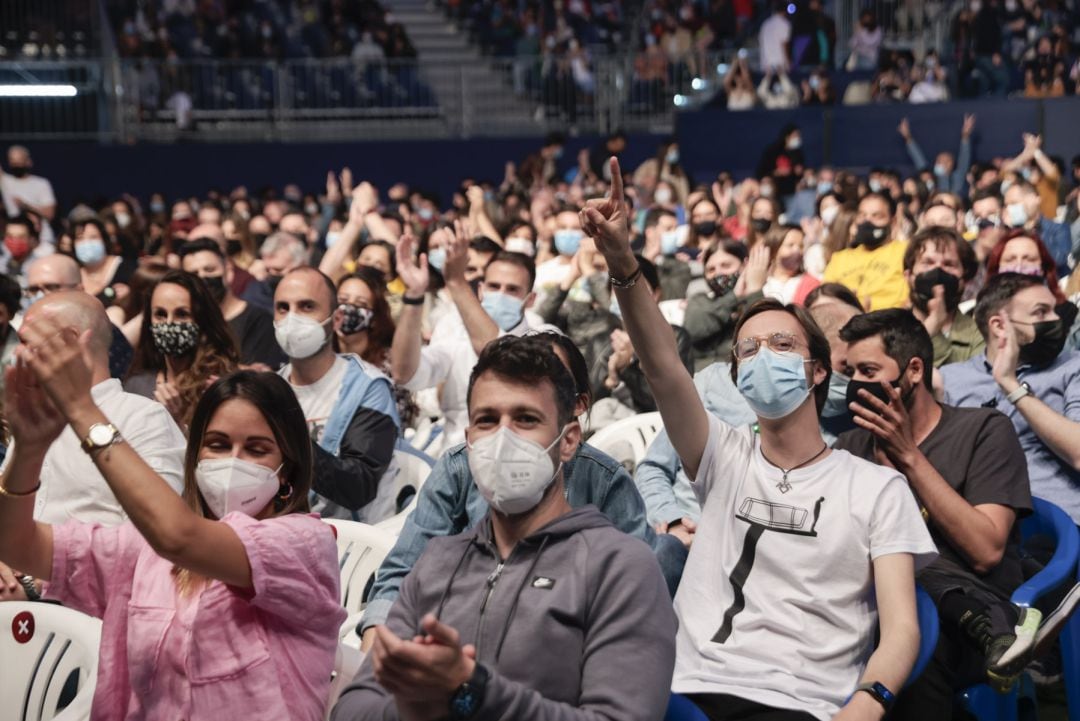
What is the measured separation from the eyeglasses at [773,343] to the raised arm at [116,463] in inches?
60.4

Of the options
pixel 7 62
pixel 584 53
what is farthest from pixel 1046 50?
pixel 7 62

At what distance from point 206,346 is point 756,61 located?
14.7 metres

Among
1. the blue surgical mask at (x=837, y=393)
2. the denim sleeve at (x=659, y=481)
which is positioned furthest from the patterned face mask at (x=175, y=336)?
the blue surgical mask at (x=837, y=393)

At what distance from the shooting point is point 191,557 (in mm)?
2678

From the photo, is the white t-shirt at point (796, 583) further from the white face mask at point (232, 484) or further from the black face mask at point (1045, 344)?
the black face mask at point (1045, 344)

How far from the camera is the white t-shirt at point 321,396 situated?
16.4 ft

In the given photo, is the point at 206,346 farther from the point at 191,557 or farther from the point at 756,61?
the point at 756,61

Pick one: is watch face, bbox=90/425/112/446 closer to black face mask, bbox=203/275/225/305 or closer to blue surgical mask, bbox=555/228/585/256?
black face mask, bbox=203/275/225/305

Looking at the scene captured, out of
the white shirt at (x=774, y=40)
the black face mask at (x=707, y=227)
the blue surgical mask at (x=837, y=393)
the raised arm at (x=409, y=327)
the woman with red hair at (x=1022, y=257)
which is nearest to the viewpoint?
the blue surgical mask at (x=837, y=393)

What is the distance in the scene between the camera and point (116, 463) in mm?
2586

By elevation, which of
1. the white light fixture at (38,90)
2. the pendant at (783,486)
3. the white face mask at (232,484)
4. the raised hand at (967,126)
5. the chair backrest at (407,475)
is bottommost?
the chair backrest at (407,475)

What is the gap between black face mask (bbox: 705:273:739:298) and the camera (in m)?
6.94

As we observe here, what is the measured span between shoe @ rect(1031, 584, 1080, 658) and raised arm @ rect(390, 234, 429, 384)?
98.4 inches

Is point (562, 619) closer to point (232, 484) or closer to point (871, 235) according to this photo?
point (232, 484)
